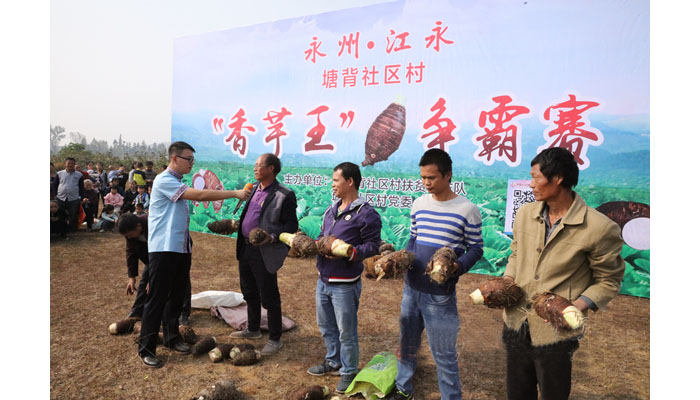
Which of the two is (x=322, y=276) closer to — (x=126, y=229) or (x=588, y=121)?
(x=126, y=229)

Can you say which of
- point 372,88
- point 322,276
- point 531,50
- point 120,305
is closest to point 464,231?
point 322,276

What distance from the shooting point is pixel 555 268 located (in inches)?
88.8

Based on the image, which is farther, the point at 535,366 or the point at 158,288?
the point at 158,288

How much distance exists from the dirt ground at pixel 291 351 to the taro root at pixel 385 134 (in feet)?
9.28

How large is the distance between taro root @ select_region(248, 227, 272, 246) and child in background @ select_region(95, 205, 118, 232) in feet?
27.8

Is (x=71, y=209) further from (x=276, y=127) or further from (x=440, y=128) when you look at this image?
(x=440, y=128)

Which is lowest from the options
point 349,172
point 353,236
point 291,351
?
point 291,351

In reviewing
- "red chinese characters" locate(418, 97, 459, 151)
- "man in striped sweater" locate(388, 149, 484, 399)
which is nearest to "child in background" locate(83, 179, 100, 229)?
"red chinese characters" locate(418, 97, 459, 151)

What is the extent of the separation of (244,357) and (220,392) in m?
0.70

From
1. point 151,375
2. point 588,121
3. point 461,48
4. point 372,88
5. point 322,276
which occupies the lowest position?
point 151,375

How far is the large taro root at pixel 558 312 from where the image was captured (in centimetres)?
210

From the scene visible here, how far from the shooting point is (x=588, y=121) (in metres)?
6.64

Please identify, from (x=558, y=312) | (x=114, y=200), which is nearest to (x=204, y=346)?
(x=558, y=312)

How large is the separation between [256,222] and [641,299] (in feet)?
20.6
